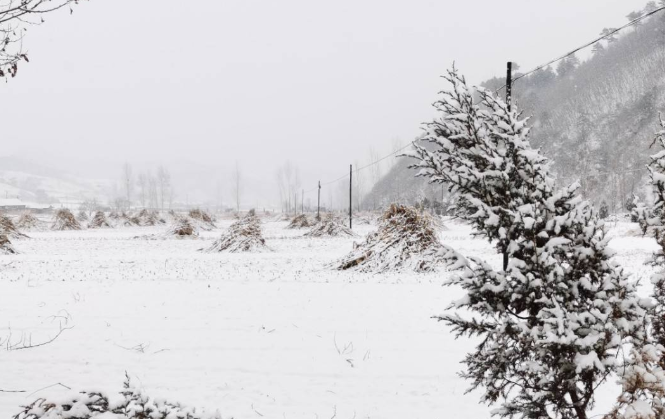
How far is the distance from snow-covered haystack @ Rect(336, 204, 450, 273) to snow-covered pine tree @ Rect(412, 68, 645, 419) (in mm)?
9388

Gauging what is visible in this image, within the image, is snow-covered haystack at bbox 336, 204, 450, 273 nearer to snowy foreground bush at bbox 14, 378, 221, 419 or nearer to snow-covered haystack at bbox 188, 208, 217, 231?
snowy foreground bush at bbox 14, 378, 221, 419

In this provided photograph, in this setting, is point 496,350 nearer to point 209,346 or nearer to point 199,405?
point 199,405

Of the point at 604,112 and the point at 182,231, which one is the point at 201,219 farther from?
the point at 604,112

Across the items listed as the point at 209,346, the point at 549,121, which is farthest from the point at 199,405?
the point at 549,121

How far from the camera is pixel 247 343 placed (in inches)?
220

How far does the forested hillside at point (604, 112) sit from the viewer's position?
55.7 metres

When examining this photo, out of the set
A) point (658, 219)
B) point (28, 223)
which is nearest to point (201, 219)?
point (28, 223)

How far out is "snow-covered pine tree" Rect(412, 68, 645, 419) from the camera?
2.01 m

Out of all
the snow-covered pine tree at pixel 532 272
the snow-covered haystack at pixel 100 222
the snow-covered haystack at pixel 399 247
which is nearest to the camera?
the snow-covered pine tree at pixel 532 272

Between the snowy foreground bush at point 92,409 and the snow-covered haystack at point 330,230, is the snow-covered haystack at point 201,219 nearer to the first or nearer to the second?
the snow-covered haystack at point 330,230

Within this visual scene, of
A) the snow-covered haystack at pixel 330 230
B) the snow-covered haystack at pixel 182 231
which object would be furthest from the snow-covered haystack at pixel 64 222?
the snow-covered haystack at pixel 330 230

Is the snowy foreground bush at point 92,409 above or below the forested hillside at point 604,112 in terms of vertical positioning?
below

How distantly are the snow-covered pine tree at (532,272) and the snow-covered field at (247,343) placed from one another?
2124 mm

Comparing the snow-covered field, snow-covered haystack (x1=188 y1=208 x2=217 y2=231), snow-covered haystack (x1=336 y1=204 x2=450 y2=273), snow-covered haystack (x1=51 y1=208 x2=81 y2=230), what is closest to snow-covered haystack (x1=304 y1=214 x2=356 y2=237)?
snow-covered haystack (x1=188 y1=208 x2=217 y2=231)
